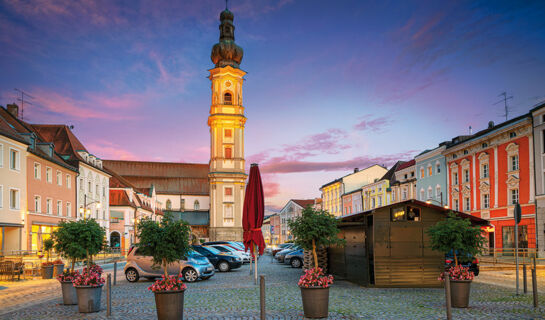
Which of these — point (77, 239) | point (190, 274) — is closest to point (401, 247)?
point (190, 274)

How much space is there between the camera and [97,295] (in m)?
13.5

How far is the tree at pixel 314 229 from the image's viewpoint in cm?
1478

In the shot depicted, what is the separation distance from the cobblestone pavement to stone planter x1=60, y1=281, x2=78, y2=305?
281 mm

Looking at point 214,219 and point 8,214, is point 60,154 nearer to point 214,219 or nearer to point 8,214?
point 8,214

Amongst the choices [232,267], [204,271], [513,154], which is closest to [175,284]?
[204,271]

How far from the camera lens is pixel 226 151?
286ft

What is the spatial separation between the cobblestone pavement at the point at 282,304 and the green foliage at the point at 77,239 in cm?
155

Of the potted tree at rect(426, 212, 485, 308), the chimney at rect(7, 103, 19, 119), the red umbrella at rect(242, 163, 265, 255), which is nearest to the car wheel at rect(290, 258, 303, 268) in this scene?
the red umbrella at rect(242, 163, 265, 255)

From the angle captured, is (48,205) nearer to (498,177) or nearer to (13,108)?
(13,108)

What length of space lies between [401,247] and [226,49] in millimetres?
74880

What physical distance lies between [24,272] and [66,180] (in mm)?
21732

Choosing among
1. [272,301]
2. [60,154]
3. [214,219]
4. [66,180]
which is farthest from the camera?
[214,219]

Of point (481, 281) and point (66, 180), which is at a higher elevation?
point (66, 180)

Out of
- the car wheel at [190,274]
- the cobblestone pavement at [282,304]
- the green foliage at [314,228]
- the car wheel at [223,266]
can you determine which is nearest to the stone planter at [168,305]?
the cobblestone pavement at [282,304]
